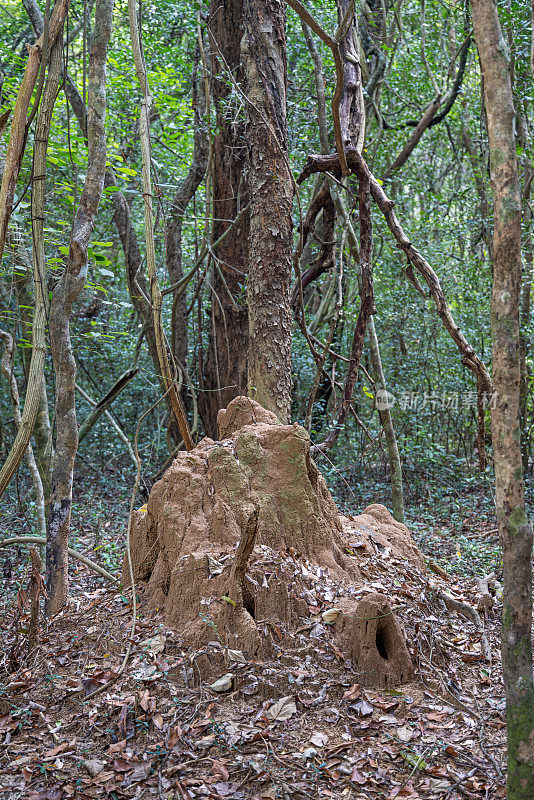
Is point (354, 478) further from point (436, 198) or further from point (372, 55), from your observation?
point (372, 55)

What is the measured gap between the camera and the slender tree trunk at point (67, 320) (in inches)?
138

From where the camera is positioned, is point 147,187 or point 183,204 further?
point 183,204

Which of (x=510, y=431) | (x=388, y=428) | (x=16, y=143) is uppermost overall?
(x=16, y=143)

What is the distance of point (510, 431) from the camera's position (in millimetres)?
1875

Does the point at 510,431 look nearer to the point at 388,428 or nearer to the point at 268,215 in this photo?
the point at 268,215

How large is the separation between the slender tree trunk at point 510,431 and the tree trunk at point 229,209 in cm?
426

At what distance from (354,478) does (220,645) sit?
6454 millimetres

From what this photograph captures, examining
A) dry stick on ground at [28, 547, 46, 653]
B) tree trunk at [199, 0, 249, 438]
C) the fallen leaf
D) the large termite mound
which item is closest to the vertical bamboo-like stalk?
dry stick on ground at [28, 547, 46, 653]

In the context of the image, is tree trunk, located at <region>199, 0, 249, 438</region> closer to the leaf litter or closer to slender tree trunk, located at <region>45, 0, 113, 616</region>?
slender tree trunk, located at <region>45, 0, 113, 616</region>

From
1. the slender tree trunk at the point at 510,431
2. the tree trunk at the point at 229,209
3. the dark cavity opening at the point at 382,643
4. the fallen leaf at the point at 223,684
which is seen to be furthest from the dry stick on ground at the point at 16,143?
the tree trunk at the point at 229,209

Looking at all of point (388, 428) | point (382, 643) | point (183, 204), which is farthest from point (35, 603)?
point (183, 204)

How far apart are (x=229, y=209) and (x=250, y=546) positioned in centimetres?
424

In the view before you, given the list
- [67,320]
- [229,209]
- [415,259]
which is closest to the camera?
[67,320]

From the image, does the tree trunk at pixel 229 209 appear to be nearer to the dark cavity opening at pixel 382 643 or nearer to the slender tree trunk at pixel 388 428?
the slender tree trunk at pixel 388 428
